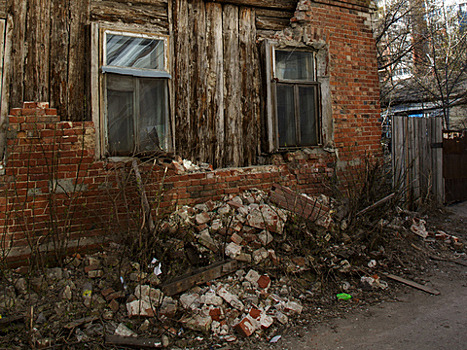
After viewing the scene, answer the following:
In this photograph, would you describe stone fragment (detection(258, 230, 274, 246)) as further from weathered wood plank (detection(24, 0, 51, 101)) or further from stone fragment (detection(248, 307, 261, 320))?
weathered wood plank (detection(24, 0, 51, 101))

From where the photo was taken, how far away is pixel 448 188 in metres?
6.76

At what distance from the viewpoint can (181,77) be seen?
A: 4.61m

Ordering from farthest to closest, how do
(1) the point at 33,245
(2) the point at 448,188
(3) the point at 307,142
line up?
(2) the point at 448,188
(3) the point at 307,142
(1) the point at 33,245

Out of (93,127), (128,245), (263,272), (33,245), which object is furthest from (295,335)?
(93,127)

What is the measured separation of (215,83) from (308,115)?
1564mm

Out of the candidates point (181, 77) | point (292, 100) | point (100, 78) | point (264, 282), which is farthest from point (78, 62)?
point (264, 282)

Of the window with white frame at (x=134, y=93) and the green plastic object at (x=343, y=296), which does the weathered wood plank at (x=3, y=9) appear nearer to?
the window with white frame at (x=134, y=93)

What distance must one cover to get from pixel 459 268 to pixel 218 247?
312cm

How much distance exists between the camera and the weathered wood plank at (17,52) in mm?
3805

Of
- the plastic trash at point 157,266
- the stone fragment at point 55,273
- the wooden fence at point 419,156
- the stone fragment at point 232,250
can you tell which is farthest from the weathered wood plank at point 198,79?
the wooden fence at point 419,156

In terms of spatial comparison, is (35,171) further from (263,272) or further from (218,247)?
(263,272)

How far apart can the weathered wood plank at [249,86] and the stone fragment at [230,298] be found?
2.10 meters

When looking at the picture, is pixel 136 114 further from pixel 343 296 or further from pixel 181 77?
pixel 343 296

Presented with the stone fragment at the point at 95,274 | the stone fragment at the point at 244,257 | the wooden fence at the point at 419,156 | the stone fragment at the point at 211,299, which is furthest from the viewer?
the wooden fence at the point at 419,156
